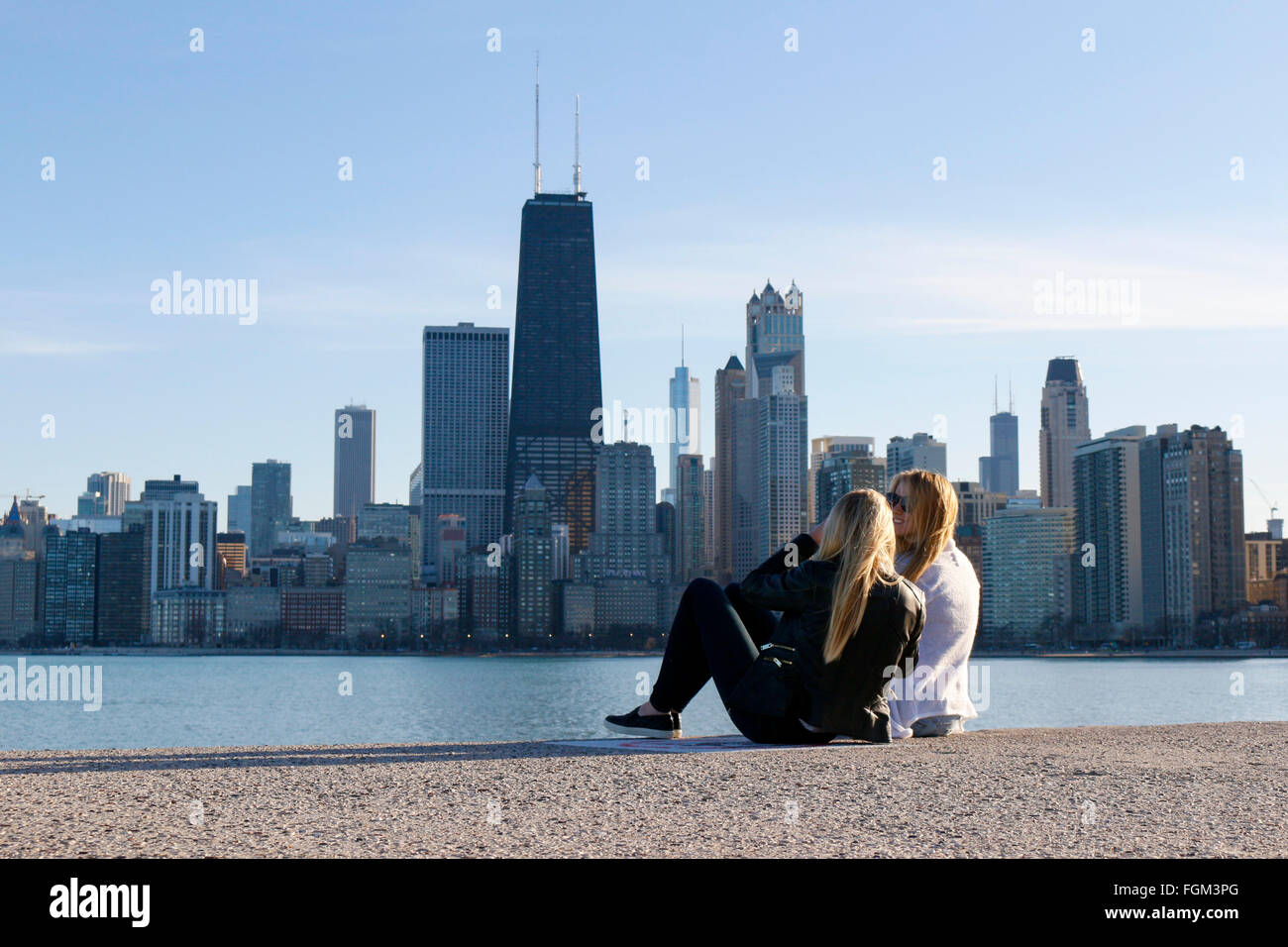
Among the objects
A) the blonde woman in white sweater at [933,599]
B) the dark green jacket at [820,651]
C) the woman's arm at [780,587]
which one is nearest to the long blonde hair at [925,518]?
the blonde woman in white sweater at [933,599]

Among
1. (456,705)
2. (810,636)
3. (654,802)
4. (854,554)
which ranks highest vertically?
(854,554)

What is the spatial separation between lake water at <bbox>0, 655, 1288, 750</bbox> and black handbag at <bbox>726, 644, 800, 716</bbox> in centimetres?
1286

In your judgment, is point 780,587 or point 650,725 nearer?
point 780,587

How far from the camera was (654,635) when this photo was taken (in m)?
177

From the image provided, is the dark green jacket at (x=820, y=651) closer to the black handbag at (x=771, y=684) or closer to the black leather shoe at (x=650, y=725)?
the black handbag at (x=771, y=684)

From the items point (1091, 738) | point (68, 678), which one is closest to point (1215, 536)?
point (68, 678)

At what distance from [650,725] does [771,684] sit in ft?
4.06

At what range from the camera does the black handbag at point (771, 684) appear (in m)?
8.30

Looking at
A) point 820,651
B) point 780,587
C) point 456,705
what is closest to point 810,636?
point 820,651

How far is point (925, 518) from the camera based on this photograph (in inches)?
345

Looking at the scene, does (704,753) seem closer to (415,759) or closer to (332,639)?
(415,759)

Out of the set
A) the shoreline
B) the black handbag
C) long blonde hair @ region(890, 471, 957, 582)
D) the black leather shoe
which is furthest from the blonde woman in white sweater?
the shoreline

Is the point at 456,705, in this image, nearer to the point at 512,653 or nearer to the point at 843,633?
the point at 843,633

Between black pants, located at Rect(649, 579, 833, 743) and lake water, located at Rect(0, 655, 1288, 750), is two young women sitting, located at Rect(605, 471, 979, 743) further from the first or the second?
lake water, located at Rect(0, 655, 1288, 750)
